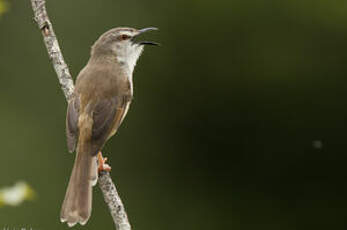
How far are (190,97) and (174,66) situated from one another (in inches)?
21.8

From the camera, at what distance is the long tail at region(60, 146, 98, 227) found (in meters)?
5.04

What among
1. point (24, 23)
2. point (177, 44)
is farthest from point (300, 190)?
point (24, 23)

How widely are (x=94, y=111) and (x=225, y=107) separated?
16.8ft

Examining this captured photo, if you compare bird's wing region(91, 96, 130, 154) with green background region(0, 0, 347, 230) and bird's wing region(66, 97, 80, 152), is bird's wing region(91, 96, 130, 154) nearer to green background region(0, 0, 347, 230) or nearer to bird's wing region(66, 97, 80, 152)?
bird's wing region(66, 97, 80, 152)

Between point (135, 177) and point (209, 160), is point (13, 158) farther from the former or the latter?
point (209, 160)

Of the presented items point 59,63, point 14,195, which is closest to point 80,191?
point 59,63

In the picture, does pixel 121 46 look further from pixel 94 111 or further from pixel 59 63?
pixel 59 63

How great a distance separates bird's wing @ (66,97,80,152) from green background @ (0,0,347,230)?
439cm

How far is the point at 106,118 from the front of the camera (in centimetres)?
581

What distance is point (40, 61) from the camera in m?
11.0

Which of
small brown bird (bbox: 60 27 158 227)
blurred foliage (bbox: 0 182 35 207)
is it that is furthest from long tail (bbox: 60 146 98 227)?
blurred foliage (bbox: 0 182 35 207)

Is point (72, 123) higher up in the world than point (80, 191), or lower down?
higher up

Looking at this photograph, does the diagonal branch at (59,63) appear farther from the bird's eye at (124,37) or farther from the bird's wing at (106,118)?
the bird's eye at (124,37)

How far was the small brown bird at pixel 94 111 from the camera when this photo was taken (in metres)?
5.22
